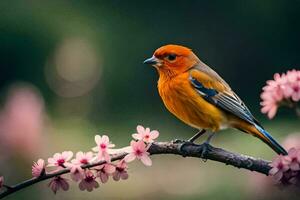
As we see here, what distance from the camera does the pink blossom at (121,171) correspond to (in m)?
2.73

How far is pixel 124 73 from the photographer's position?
53.3ft

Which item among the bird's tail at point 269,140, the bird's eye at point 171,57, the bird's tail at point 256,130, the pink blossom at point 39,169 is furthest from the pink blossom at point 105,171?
the bird's eye at point 171,57

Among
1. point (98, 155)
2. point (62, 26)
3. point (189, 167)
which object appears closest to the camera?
point (98, 155)

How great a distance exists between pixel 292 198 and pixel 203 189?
19.4 feet

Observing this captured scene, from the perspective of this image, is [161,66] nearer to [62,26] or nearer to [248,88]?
[62,26]

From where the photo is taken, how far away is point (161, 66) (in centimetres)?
428

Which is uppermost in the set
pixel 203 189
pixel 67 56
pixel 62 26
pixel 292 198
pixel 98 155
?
pixel 62 26

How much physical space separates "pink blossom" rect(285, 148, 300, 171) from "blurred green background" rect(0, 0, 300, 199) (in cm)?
447

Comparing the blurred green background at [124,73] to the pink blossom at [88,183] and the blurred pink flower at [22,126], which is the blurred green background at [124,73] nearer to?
the blurred pink flower at [22,126]

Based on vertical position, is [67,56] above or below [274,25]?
below

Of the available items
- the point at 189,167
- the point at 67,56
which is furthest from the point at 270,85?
the point at 67,56

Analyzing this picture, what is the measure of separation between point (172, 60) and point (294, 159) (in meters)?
1.70

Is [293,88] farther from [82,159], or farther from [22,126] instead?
[22,126]

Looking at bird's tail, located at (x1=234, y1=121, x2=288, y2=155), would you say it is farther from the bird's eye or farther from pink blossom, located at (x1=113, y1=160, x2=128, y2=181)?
pink blossom, located at (x1=113, y1=160, x2=128, y2=181)
